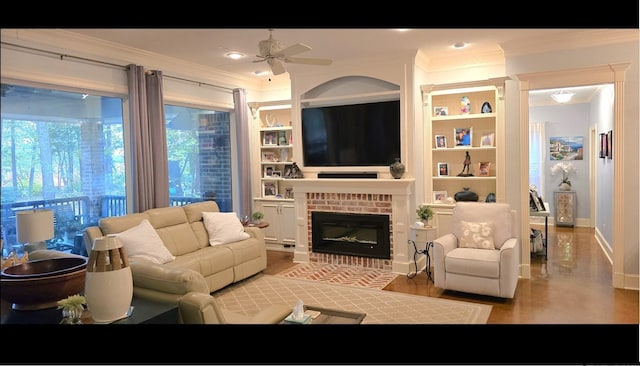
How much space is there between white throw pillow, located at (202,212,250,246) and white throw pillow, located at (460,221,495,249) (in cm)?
223

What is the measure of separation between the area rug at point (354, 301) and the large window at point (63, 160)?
1439mm

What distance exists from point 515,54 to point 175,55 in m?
3.52

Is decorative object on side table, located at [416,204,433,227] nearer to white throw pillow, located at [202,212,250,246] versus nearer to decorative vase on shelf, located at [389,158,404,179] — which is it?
decorative vase on shelf, located at [389,158,404,179]

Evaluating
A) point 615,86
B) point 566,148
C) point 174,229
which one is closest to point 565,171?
point 566,148

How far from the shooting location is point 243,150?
5.96 metres

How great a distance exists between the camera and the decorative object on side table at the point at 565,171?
765 cm

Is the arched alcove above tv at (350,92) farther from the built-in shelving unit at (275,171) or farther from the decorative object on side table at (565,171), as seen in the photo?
the decorative object on side table at (565,171)

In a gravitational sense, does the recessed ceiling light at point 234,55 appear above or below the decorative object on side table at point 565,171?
above

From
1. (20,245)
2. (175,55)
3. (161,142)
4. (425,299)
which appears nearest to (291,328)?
(425,299)

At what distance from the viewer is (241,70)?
550cm

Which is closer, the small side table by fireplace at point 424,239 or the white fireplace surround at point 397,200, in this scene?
the small side table by fireplace at point 424,239

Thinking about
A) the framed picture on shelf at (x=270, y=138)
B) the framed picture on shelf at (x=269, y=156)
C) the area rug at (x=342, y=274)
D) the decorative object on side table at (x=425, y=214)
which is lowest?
the area rug at (x=342, y=274)

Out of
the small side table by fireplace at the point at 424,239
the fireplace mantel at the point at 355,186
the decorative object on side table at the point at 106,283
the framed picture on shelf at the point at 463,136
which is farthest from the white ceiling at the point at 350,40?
the decorative object on side table at the point at 106,283

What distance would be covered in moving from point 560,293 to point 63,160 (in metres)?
4.58
